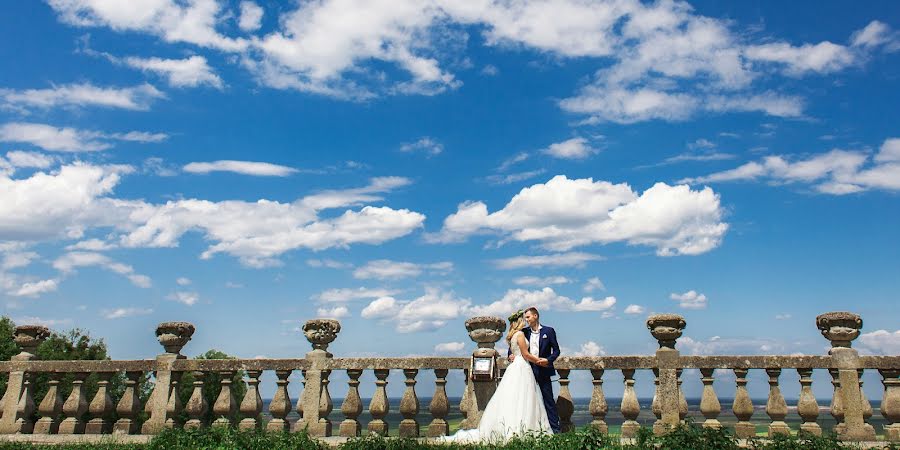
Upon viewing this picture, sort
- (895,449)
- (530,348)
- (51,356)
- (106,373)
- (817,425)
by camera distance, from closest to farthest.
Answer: (895,449) < (817,425) < (530,348) < (106,373) < (51,356)

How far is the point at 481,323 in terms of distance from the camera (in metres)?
11.0

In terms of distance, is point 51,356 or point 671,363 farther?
point 51,356

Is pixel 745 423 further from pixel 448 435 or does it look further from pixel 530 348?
pixel 448 435

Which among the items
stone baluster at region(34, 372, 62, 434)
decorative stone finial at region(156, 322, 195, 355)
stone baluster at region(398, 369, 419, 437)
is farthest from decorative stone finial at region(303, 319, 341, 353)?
stone baluster at region(34, 372, 62, 434)

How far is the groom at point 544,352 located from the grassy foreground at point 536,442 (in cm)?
139

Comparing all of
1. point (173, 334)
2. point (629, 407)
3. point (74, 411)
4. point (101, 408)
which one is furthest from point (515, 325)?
point (74, 411)

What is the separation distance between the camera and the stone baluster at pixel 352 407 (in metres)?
11.1

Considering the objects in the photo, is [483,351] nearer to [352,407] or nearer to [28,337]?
[352,407]

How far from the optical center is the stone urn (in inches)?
430

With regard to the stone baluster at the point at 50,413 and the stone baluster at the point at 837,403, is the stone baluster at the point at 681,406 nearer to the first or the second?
the stone baluster at the point at 837,403

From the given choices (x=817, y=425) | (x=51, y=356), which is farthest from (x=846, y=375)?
(x=51, y=356)

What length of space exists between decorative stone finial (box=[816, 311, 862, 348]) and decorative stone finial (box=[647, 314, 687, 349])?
7.00 feet

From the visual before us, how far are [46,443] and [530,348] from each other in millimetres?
8713

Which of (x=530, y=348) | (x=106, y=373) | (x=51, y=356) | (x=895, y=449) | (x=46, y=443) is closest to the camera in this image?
(x=895, y=449)
